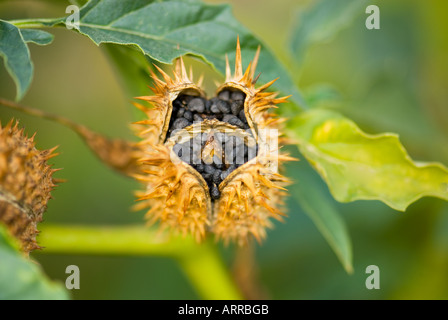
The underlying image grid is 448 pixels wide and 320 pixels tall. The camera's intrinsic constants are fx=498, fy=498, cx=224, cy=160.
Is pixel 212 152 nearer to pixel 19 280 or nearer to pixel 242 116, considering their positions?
pixel 242 116

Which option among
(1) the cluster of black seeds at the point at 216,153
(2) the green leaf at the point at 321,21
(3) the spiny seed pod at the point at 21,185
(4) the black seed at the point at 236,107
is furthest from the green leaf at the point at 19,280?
(2) the green leaf at the point at 321,21

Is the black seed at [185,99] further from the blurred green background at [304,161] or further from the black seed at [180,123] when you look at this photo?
the blurred green background at [304,161]

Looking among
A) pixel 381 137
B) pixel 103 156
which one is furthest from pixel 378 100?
pixel 103 156

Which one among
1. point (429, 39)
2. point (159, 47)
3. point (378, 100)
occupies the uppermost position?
point (429, 39)

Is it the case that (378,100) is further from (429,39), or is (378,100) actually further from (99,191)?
(99,191)

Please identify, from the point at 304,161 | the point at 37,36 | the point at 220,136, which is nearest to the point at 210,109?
the point at 220,136

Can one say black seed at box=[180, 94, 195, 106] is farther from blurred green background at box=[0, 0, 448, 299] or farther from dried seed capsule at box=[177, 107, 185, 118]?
blurred green background at box=[0, 0, 448, 299]
